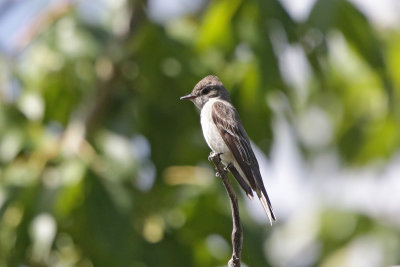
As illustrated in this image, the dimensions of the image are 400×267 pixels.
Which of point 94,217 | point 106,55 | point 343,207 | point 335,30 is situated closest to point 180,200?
point 94,217

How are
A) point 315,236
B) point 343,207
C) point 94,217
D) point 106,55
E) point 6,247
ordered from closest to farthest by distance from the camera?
1. point 94,217
2. point 6,247
3. point 106,55
4. point 343,207
5. point 315,236

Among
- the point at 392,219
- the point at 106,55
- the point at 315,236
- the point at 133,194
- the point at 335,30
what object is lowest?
the point at 315,236

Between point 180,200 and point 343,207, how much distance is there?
2.14 meters

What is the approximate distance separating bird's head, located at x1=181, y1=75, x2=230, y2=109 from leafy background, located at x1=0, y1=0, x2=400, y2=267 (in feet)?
6.19

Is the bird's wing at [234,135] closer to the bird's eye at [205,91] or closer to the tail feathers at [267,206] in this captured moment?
the bird's eye at [205,91]

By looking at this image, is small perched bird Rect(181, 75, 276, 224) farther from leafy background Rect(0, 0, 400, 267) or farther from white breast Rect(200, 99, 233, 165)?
leafy background Rect(0, 0, 400, 267)

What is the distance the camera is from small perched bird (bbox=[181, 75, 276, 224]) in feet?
10.7

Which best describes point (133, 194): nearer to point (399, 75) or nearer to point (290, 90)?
point (290, 90)

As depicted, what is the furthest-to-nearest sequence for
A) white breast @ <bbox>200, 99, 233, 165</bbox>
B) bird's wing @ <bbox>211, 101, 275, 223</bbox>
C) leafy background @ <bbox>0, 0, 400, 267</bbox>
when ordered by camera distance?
leafy background @ <bbox>0, 0, 400, 267</bbox> < white breast @ <bbox>200, 99, 233, 165</bbox> < bird's wing @ <bbox>211, 101, 275, 223</bbox>

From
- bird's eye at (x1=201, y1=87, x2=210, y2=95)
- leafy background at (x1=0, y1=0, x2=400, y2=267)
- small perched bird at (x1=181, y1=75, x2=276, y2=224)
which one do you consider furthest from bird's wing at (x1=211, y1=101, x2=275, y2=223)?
leafy background at (x1=0, y1=0, x2=400, y2=267)

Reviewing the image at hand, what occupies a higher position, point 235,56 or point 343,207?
point 235,56

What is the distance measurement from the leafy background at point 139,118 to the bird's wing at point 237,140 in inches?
71.0

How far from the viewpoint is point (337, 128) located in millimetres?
8039

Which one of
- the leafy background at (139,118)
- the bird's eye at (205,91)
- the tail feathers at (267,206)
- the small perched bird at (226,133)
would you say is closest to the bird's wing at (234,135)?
the small perched bird at (226,133)
